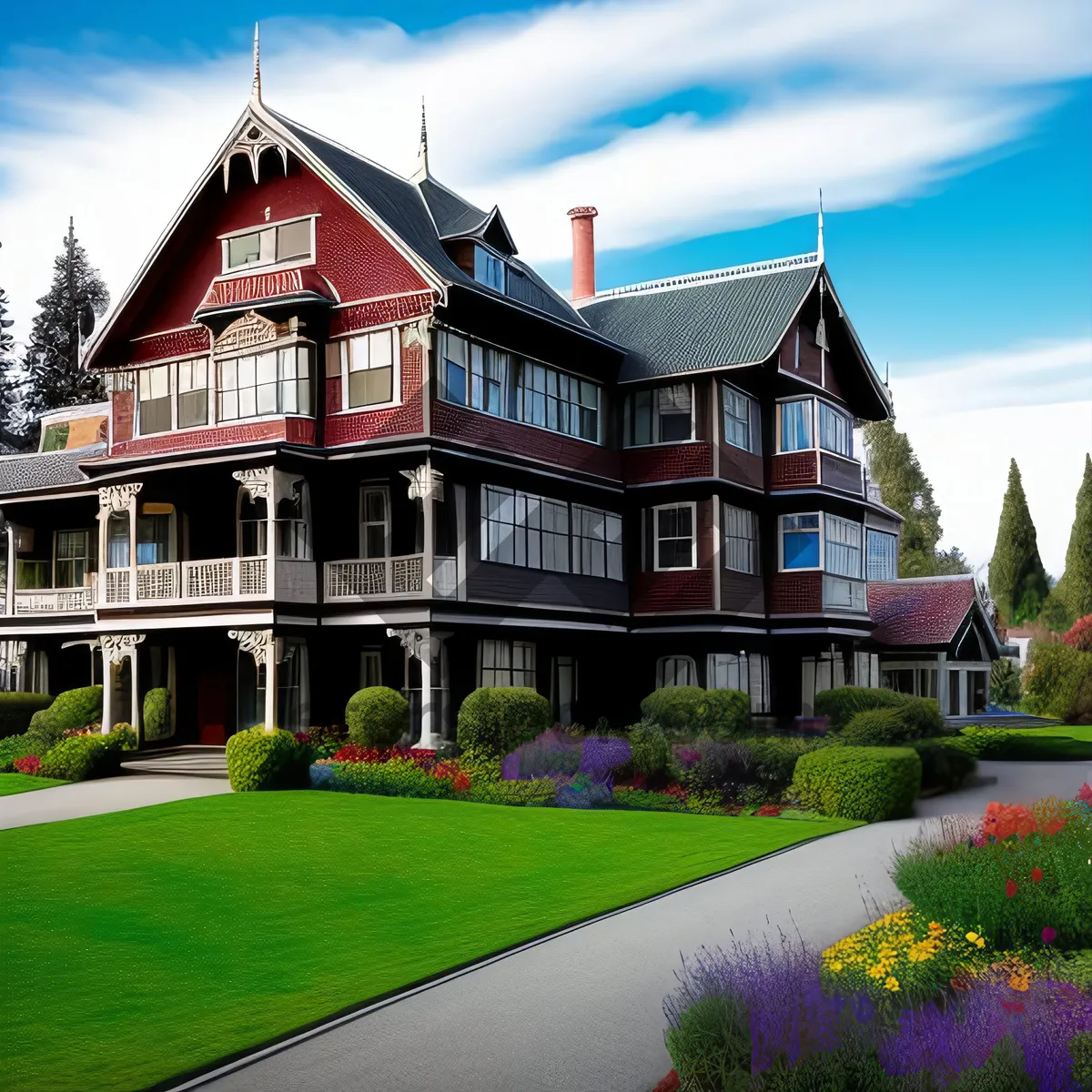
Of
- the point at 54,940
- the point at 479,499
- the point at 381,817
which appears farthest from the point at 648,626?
the point at 54,940

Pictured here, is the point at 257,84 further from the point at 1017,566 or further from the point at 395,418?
the point at 1017,566

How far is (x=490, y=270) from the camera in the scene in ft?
108

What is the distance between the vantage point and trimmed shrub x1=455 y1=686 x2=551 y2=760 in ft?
86.2

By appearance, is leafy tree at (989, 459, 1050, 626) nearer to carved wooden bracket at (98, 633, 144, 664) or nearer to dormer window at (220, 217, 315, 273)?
dormer window at (220, 217, 315, 273)

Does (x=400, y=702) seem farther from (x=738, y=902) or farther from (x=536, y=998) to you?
(x=536, y=998)

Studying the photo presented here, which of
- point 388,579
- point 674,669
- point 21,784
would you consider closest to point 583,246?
point 674,669

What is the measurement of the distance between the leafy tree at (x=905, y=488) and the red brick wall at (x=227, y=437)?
158 feet

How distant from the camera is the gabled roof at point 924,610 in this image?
4522 cm

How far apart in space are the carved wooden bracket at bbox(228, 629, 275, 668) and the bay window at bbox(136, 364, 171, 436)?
23.3 ft

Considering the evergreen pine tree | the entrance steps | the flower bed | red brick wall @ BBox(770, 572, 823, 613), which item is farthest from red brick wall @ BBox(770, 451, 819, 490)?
the evergreen pine tree

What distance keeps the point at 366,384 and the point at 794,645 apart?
15263 millimetres

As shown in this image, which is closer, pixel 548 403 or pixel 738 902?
pixel 738 902

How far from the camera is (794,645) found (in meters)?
38.5

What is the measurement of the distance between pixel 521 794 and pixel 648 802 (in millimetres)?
2253
